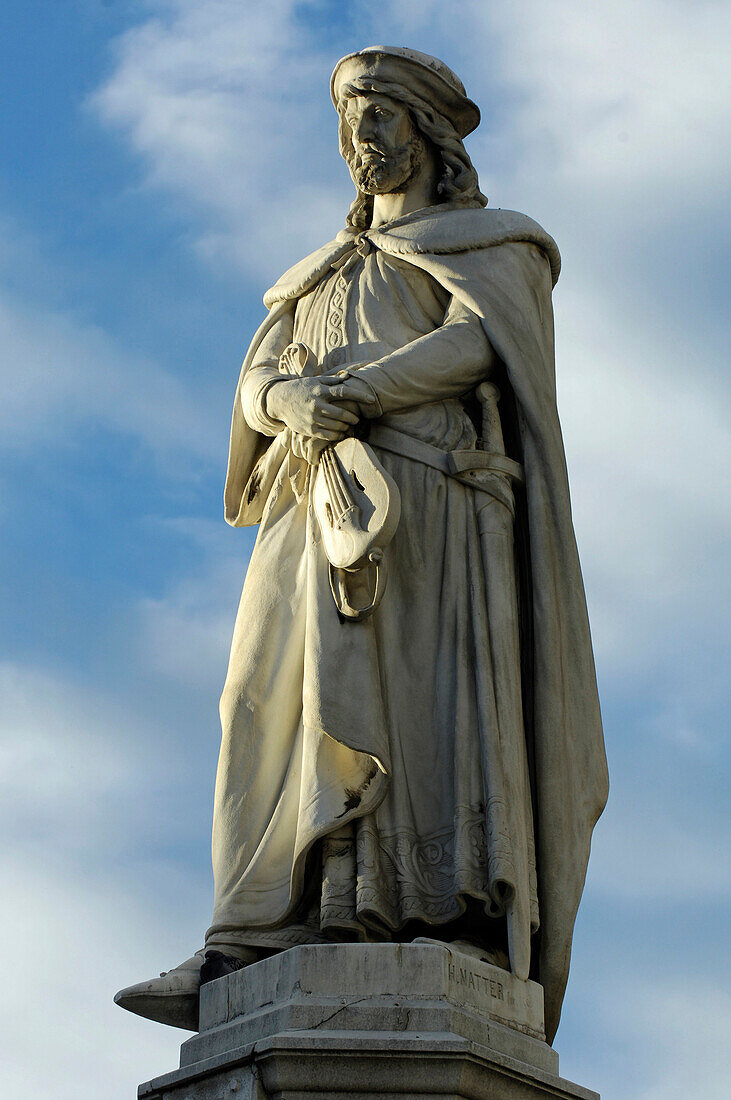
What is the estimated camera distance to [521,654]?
834cm

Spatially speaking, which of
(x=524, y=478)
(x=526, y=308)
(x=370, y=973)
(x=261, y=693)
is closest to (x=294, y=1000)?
(x=370, y=973)

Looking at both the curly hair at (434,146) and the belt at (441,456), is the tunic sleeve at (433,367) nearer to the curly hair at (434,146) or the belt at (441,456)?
the belt at (441,456)

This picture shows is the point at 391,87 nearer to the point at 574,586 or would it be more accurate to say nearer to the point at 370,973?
the point at 574,586

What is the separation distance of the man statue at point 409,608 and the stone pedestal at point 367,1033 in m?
0.35

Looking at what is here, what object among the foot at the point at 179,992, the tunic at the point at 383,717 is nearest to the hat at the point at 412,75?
the tunic at the point at 383,717

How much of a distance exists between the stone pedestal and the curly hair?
4180 millimetres

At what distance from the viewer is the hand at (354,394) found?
8.24m

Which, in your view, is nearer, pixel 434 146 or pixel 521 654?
pixel 521 654

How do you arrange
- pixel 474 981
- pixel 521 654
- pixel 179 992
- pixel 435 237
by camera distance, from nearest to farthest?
pixel 474 981 < pixel 179 992 < pixel 521 654 < pixel 435 237

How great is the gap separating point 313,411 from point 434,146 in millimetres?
1963

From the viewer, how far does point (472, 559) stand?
8188mm

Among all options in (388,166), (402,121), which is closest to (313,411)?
(388,166)

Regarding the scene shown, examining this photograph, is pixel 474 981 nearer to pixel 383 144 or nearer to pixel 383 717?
pixel 383 717

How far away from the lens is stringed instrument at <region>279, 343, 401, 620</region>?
7902mm
